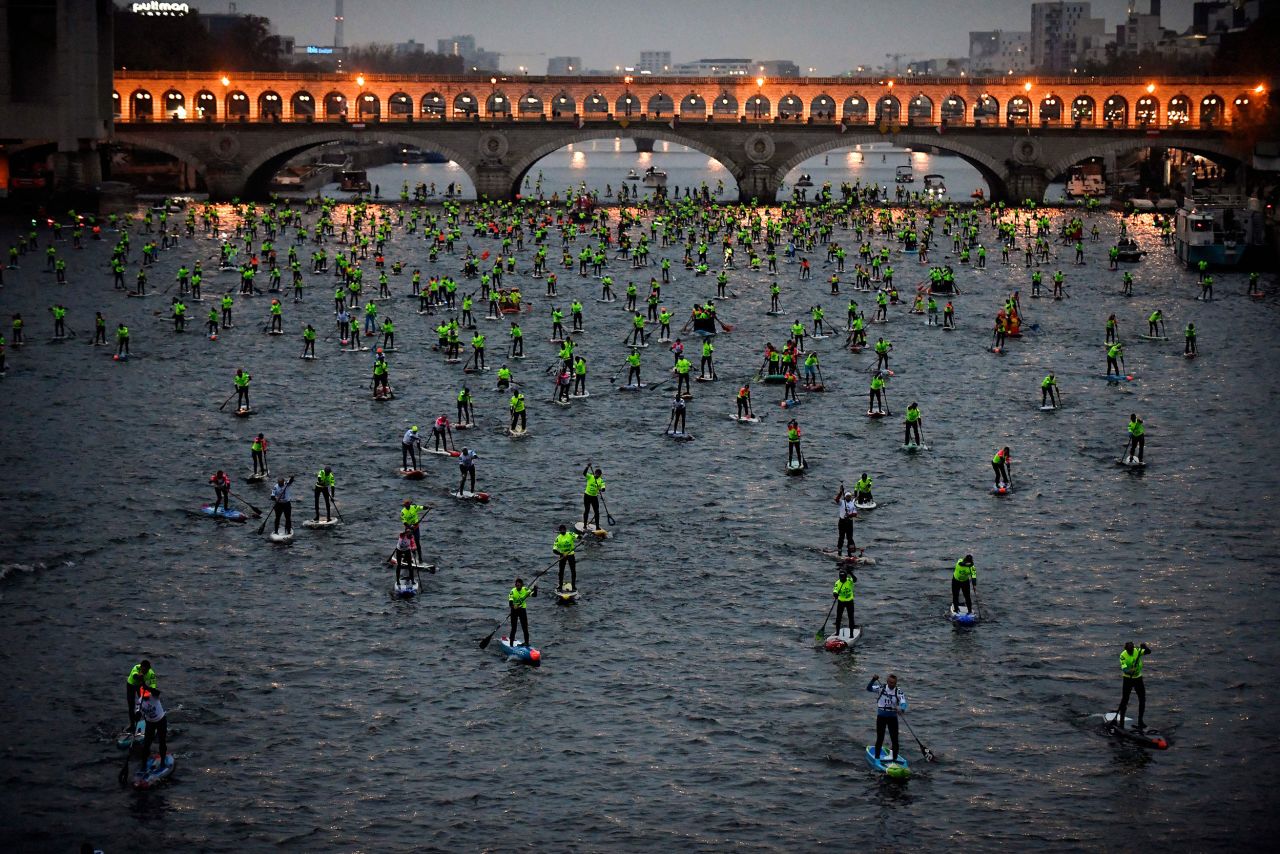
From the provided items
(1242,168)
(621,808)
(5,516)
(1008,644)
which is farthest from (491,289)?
(1242,168)

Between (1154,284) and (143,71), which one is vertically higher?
(143,71)

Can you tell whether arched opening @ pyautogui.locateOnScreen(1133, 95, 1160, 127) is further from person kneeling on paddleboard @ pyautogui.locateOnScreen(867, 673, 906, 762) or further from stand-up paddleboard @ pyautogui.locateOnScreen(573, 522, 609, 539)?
person kneeling on paddleboard @ pyautogui.locateOnScreen(867, 673, 906, 762)

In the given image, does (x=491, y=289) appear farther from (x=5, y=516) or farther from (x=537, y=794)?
(x=537, y=794)

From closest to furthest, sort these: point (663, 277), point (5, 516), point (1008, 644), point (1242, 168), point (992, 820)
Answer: point (992, 820)
point (1008, 644)
point (5, 516)
point (663, 277)
point (1242, 168)

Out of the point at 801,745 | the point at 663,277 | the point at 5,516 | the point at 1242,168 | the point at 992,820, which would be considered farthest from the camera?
the point at 1242,168

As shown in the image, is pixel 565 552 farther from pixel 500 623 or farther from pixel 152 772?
pixel 152 772

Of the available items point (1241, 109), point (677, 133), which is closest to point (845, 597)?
point (677, 133)
